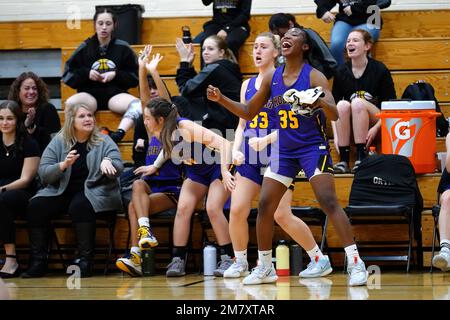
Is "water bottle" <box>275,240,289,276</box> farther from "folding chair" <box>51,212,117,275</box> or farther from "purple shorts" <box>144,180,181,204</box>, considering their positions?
"folding chair" <box>51,212,117,275</box>

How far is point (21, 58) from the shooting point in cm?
1071

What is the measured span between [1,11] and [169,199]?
4440mm

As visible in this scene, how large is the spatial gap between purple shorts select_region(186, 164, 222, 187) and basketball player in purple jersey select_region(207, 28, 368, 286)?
138 centimetres

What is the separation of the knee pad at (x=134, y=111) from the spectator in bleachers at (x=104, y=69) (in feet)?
0.37

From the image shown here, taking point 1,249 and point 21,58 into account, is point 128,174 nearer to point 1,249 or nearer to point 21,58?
point 1,249

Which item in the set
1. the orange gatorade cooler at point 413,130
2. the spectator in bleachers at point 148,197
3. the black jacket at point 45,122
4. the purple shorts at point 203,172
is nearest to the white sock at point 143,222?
the spectator in bleachers at point 148,197

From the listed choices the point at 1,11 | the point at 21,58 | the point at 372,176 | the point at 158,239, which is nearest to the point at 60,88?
the point at 21,58

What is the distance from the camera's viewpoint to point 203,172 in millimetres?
7562

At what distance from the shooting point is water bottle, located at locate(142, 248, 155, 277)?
24.8 feet

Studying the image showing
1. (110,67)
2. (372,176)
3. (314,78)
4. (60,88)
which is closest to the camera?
(314,78)

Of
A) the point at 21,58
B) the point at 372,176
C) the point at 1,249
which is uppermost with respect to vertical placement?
the point at 21,58

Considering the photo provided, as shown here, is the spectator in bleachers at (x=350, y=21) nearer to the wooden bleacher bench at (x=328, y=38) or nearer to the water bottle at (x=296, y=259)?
the wooden bleacher bench at (x=328, y=38)

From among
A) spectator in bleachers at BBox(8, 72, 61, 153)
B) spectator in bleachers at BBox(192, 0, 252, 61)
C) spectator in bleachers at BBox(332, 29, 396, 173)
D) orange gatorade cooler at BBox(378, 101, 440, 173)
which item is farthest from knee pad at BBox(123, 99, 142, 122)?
orange gatorade cooler at BBox(378, 101, 440, 173)

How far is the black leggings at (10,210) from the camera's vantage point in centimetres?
775
